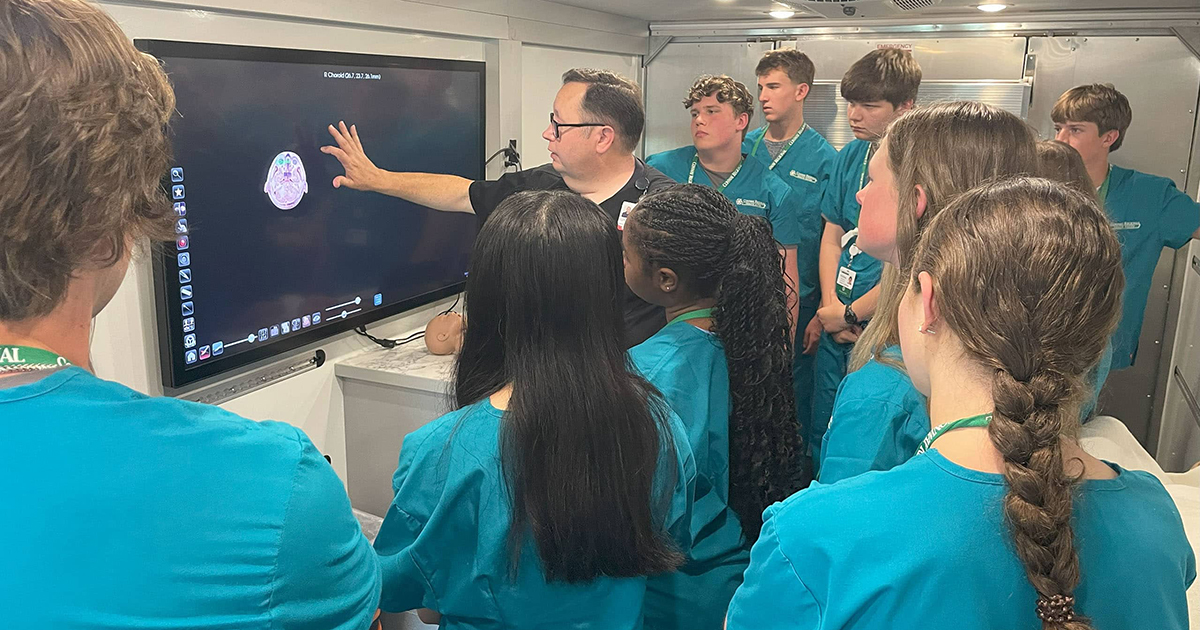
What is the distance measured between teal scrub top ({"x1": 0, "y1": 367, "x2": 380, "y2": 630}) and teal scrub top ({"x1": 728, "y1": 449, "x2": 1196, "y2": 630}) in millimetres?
456

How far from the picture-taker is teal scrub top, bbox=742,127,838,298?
3.49 meters

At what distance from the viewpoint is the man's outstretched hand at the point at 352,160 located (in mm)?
2227

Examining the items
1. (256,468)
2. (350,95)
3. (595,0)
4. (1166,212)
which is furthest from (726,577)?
(1166,212)

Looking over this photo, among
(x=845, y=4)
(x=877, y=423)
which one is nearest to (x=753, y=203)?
(x=845, y=4)

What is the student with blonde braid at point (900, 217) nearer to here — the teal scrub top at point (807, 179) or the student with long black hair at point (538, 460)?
the student with long black hair at point (538, 460)

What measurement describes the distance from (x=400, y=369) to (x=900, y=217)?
1.60 m

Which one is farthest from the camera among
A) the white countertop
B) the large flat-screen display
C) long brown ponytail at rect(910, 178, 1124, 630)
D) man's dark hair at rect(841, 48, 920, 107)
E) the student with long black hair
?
man's dark hair at rect(841, 48, 920, 107)

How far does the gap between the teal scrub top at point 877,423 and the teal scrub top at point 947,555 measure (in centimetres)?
40

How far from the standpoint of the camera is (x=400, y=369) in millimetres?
2475

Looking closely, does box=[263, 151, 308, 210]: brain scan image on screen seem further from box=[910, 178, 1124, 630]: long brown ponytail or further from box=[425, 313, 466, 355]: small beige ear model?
box=[910, 178, 1124, 630]: long brown ponytail

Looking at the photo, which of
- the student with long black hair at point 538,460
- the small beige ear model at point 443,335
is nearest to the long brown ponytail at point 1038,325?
the student with long black hair at point 538,460

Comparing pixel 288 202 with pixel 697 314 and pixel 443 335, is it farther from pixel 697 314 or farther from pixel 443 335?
pixel 697 314

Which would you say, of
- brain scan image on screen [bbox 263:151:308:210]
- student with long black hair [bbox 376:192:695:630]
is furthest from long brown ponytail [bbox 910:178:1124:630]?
brain scan image on screen [bbox 263:151:308:210]

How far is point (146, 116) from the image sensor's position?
27.5 inches
